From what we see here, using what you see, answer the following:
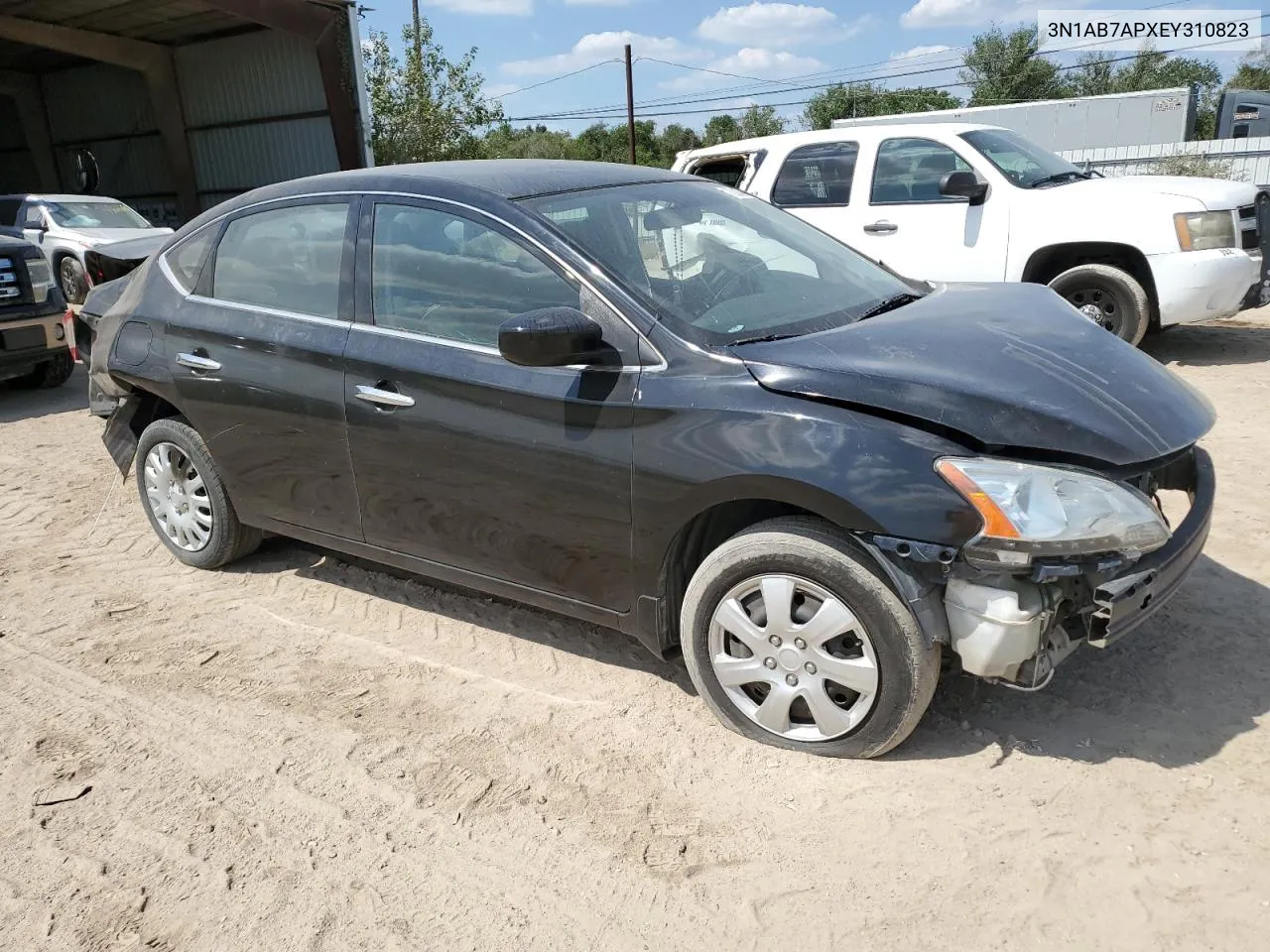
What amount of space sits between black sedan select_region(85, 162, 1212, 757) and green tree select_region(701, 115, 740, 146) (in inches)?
2098

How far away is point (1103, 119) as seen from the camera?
2602cm

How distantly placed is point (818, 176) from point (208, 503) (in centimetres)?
596

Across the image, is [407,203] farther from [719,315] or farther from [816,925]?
[816,925]

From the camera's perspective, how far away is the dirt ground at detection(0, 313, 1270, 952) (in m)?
2.47

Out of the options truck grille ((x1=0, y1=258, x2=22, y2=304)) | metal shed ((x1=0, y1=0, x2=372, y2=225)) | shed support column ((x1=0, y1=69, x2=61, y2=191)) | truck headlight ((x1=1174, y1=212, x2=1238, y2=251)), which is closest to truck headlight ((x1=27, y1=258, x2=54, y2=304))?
truck grille ((x1=0, y1=258, x2=22, y2=304))

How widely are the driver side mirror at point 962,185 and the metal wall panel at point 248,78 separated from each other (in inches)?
617

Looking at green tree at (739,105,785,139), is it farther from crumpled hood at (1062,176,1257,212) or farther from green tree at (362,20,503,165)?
crumpled hood at (1062,176,1257,212)

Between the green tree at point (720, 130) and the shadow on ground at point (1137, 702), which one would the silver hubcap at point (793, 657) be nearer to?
the shadow on ground at point (1137, 702)

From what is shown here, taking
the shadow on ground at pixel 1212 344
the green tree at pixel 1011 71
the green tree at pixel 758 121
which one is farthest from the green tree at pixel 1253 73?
the shadow on ground at pixel 1212 344

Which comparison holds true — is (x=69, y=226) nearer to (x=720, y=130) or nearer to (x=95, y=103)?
(x=95, y=103)

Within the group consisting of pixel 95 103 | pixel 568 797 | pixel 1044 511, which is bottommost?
pixel 568 797

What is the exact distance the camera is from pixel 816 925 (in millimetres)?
2420

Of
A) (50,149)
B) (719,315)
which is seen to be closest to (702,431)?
(719,315)

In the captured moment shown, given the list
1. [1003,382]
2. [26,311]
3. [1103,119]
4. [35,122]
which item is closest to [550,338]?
[1003,382]
